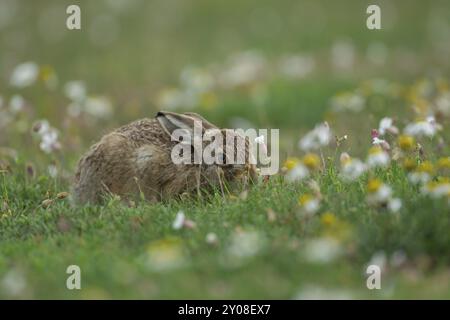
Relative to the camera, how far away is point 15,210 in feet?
24.7

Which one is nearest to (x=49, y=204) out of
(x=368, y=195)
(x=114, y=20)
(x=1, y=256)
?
(x=1, y=256)

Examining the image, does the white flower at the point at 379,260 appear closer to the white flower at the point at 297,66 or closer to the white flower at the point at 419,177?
the white flower at the point at 419,177

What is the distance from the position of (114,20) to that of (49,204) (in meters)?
12.2

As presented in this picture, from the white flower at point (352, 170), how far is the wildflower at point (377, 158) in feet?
0.27

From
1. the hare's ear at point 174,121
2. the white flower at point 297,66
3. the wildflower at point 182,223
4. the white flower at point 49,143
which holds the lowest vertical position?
the wildflower at point 182,223

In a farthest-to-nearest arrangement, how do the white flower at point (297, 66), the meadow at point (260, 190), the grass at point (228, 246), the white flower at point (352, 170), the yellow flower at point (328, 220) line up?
the white flower at point (297, 66) < the white flower at point (352, 170) < the yellow flower at point (328, 220) < the meadow at point (260, 190) < the grass at point (228, 246)

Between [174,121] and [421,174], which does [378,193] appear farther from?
[174,121]

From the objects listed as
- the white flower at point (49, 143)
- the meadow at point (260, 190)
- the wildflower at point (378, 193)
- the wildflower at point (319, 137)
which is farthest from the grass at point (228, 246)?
the white flower at point (49, 143)

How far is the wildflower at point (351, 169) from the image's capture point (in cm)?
654

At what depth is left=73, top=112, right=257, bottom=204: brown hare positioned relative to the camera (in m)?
7.28

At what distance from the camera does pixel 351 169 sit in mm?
6535
